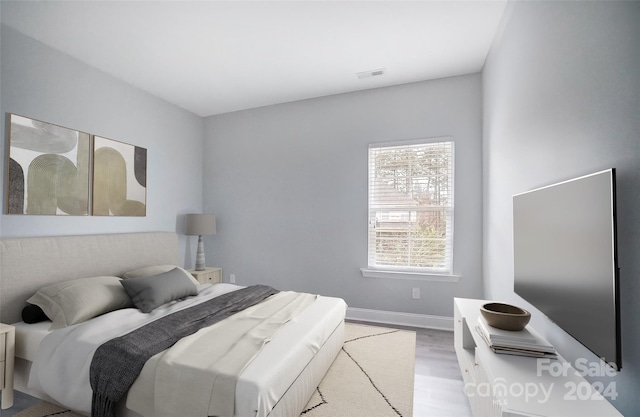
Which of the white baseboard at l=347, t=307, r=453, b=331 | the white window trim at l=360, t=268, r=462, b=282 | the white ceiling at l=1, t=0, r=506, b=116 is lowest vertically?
the white baseboard at l=347, t=307, r=453, b=331

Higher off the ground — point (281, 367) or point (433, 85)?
point (433, 85)

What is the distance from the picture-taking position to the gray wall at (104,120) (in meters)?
2.45

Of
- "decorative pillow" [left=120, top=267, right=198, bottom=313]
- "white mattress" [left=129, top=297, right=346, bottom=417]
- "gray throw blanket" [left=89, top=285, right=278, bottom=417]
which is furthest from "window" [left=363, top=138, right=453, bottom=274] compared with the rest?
"gray throw blanket" [left=89, top=285, right=278, bottom=417]

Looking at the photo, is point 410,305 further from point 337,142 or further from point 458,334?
point 337,142

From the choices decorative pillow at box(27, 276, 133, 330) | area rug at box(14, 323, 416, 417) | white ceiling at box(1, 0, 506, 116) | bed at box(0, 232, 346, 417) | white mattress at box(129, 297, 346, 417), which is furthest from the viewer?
white ceiling at box(1, 0, 506, 116)

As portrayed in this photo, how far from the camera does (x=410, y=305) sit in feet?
11.4

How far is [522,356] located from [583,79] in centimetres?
133

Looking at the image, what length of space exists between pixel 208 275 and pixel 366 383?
258 cm

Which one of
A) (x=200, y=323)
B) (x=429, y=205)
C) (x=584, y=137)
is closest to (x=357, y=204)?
(x=429, y=205)

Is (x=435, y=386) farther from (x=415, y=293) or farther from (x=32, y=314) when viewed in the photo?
(x=32, y=314)

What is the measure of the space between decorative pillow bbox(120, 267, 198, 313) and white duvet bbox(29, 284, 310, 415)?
31 centimetres

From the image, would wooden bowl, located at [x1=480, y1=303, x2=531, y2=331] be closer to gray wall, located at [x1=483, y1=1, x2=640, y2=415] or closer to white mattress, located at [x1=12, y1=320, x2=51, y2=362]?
gray wall, located at [x1=483, y1=1, x2=640, y2=415]

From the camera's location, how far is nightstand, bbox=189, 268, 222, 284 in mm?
3793

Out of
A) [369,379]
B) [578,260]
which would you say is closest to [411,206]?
[369,379]
